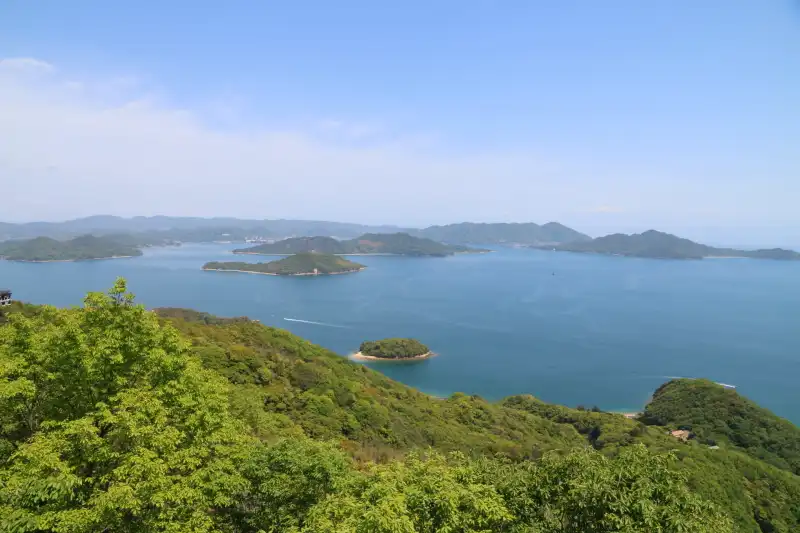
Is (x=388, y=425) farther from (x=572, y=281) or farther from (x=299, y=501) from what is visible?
(x=572, y=281)

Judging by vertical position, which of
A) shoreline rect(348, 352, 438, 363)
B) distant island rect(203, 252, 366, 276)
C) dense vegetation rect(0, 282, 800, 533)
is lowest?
shoreline rect(348, 352, 438, 363)

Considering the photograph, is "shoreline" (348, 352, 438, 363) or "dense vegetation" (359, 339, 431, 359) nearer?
"shoreline" (348, 352, 438, 363)

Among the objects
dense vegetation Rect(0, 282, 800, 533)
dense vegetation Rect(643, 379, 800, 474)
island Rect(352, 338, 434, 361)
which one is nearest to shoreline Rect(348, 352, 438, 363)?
island Rect(352, 338, 434, 361)

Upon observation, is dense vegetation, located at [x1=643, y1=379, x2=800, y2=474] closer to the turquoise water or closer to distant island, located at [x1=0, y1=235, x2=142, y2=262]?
the turquoise water

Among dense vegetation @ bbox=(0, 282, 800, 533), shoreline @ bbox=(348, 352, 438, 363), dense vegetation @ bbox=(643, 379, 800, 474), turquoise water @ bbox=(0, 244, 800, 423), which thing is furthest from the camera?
shoreline @ bbox=(348, 352, 438, 363)

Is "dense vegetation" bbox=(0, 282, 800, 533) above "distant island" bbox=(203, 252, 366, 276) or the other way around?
above

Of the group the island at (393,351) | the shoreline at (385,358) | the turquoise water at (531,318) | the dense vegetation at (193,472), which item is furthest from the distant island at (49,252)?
the dense vegetation at (193,472)

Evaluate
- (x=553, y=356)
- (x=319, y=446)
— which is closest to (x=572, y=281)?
(x=553, y=356)
